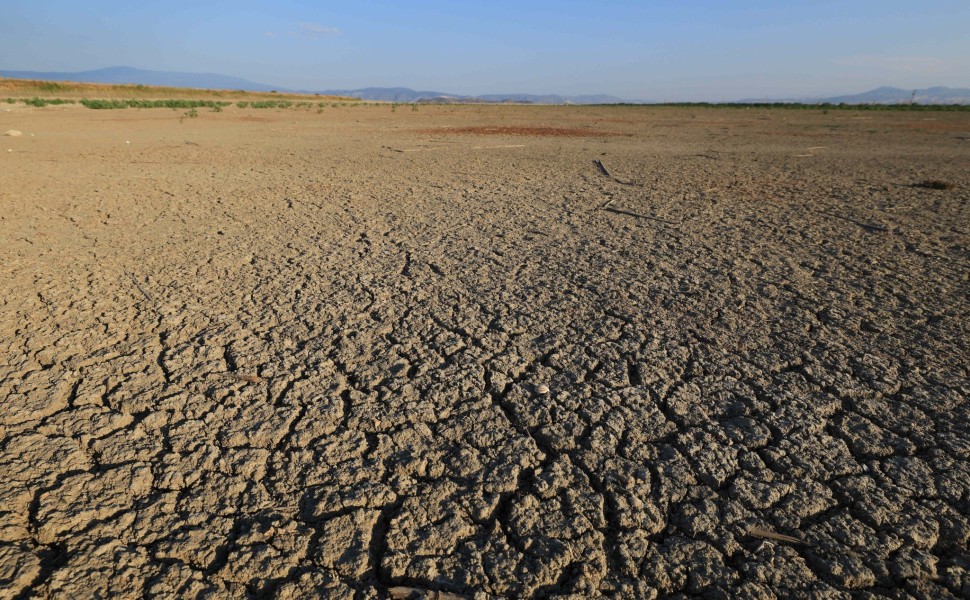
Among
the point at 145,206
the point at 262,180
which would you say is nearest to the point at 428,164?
the point at 262,180

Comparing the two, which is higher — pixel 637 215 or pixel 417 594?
pixel 637 215

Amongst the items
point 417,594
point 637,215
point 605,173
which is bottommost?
point 417,594

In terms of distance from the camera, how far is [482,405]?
5.99 feet

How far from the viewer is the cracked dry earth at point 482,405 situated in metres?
1.25

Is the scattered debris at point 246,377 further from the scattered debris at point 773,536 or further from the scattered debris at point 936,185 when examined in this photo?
the scattered debris at point 936,185

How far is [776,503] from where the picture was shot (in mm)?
1405

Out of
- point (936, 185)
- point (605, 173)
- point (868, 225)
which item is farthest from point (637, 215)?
point (936, 185)

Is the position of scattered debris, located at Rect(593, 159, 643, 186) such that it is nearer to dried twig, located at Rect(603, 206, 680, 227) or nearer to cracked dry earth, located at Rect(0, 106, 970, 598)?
dried twig, located at Rect(603, 206, 680, 227)

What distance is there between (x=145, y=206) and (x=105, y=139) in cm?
617

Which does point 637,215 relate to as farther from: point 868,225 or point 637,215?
point 868,225

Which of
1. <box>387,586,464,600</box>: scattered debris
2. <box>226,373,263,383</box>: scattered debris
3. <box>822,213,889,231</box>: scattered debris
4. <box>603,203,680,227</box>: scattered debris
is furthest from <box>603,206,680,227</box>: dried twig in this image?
<box>387,586,464,600</box>: scattered debris

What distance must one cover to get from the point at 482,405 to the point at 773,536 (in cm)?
95

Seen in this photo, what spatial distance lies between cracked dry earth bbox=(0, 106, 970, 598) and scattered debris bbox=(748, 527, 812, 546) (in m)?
0.01

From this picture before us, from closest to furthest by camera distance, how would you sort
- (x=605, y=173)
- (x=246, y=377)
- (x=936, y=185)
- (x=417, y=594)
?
(x=417, y=594), (x=246, y=377), (x=936, y=185), (x=605, y=173)
